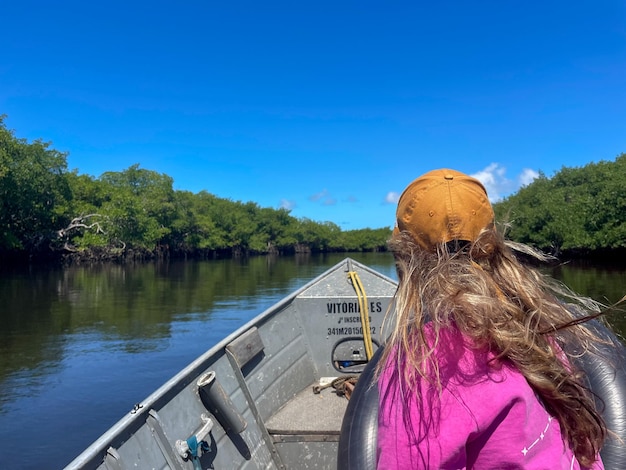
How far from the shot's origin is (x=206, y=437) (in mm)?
2920

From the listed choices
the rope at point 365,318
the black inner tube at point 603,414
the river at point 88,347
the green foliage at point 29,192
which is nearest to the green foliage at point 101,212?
the green foliage at point 29,192

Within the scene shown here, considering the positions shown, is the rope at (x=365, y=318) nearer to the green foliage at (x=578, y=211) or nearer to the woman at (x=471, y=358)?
the woman at (x=471, y=358)

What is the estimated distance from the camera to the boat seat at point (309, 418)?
3.54m

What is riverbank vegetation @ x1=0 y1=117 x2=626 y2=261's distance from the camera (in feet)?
121

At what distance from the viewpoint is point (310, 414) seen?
Answer: 3.82 m

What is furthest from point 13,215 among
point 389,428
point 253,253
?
point 253,253

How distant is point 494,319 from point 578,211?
45.4 meters

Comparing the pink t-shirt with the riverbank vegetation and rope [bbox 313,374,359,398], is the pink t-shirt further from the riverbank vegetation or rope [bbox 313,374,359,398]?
the riverbank vegetation

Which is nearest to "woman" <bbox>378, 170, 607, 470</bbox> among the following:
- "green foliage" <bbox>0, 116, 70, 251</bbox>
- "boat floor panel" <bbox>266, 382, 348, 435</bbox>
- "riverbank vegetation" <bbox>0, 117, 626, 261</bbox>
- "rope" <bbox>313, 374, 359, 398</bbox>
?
"boat floor panel" <bbox>266, 382, 348, 435</bbox>

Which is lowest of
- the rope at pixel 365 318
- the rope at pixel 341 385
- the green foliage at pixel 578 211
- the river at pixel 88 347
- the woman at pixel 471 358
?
the river at pixel 88 347

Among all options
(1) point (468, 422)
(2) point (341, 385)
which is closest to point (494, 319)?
(1) point (468, 422)

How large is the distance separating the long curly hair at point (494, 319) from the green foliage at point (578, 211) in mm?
29917

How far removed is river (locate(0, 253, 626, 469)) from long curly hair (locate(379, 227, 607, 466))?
1.58 m

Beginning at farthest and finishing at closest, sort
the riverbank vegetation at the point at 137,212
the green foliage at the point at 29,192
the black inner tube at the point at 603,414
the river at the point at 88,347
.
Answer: the riverbank vegetation at the point at 137,212, the green foliage at the point at 29,192, the river at the point at 88,347, the black inner tube at the point at 603,414
